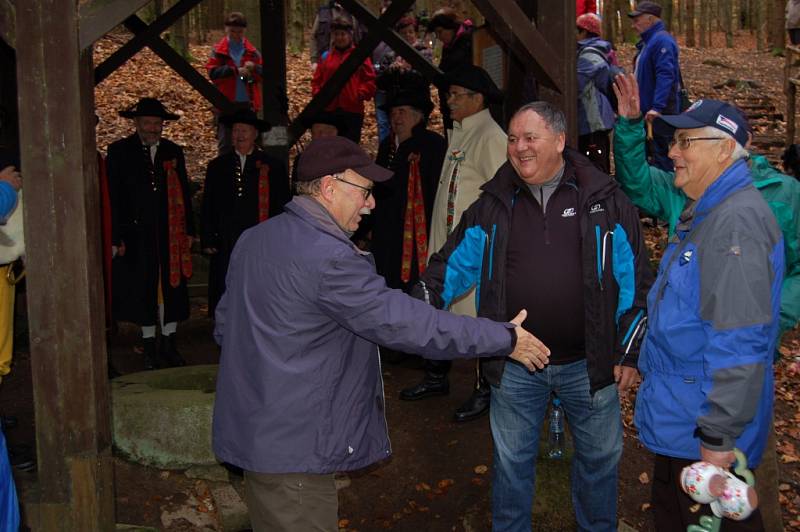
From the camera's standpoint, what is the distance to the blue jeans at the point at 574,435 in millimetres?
4055

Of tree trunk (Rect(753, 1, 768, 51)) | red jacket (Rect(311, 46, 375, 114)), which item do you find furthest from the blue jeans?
tree trunk (Rect(753, 1, 768, 51))

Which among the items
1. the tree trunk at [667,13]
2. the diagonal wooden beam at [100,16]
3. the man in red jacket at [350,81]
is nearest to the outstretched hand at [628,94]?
the diagonal wooden beam at [100,16]

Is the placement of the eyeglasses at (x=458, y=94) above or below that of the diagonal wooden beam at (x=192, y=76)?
below

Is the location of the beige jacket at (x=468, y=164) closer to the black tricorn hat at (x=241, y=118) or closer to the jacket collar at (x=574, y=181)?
the jacket collar at (x=574, y=181)

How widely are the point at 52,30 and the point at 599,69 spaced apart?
17.6ft

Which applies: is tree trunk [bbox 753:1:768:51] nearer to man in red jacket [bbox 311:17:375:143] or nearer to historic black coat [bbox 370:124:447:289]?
man in red jacket [bbox 311:17:375:143]

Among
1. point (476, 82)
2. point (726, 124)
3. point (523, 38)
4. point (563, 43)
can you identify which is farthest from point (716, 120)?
point (476, 82)

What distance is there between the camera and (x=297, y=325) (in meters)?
3.17

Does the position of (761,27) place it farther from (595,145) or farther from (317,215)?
(317,215)

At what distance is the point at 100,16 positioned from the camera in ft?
13.7

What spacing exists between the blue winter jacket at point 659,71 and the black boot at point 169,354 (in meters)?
4.67

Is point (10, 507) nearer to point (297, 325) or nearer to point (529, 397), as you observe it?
point (297, 325)

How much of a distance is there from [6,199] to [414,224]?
3101 mm

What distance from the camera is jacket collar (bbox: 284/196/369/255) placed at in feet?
10.7
